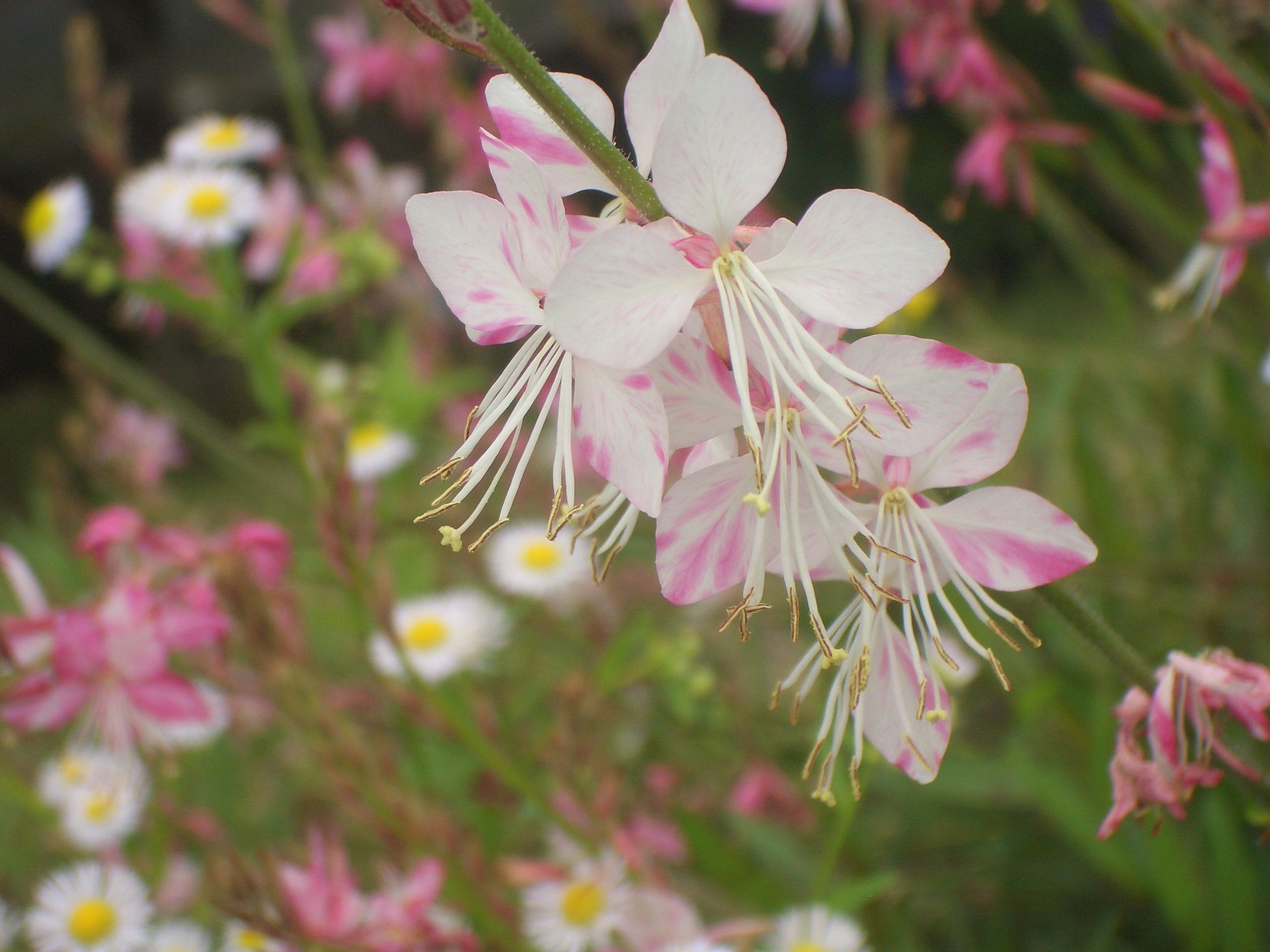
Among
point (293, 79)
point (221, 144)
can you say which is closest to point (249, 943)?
point (221, 144)

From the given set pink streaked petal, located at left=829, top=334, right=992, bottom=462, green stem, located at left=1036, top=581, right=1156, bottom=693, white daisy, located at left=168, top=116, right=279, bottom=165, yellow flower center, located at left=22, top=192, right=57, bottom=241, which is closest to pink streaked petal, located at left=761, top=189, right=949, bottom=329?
pink streaked petal, located at left=829, top=334, right=992, bottom=462

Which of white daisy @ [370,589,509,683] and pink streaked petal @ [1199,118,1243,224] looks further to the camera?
white daisy @ [370,589,509,683]

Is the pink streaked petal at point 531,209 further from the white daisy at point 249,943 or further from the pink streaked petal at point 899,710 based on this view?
the white daisy at point 249,943

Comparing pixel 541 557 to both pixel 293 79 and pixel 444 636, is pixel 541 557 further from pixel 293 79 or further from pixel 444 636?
pixel 293 79

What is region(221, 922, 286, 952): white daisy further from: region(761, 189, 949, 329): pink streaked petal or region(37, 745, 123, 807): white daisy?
region(761, 189, 949, 329): pink streaked petal

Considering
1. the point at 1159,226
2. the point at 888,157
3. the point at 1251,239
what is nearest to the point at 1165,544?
the point at 1159,226

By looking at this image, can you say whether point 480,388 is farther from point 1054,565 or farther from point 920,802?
point 1054,565
